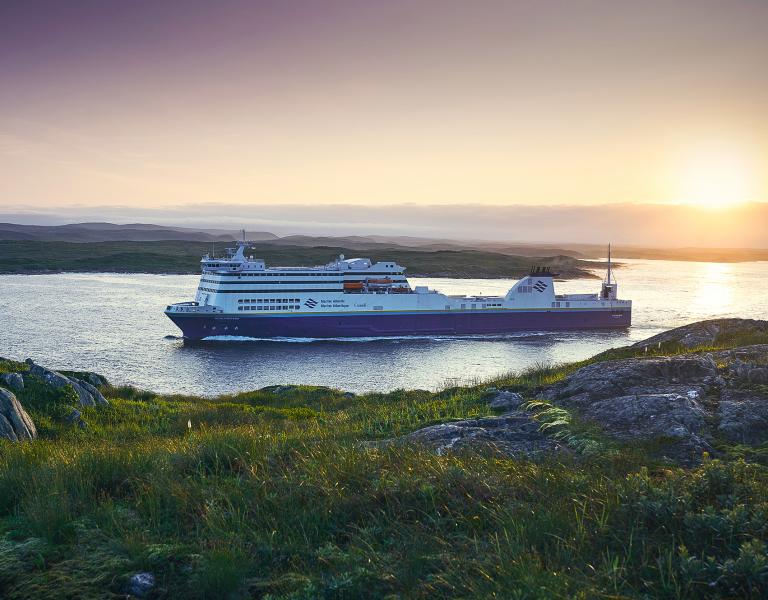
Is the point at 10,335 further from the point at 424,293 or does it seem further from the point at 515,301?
the point at 515,301

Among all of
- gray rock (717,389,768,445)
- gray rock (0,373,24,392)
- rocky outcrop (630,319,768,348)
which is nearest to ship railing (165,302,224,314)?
gray rock (0,373,24,392)

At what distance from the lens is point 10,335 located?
37250 mm

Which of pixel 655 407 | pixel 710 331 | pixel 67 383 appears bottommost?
pixel 67 383

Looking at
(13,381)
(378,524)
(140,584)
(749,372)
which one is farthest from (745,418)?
(13,381)

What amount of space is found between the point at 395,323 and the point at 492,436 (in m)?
41.5

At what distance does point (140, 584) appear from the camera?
138 inches

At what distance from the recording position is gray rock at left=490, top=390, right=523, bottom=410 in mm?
8312

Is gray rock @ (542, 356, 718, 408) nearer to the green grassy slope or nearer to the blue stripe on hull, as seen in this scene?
the blue stripe on hull

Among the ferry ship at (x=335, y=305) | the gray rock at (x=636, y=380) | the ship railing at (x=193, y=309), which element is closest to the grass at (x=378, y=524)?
the gray rock at (x=636, y=380)

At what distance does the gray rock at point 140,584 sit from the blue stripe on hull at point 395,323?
40.3 meters

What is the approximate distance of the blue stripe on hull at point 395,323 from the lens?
43.4 m

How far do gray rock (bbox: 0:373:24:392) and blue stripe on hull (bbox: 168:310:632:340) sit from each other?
31.8m

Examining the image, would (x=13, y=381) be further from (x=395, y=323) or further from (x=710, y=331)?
(x=395, y=323)

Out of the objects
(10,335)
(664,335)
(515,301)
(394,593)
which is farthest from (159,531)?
(515,301)
